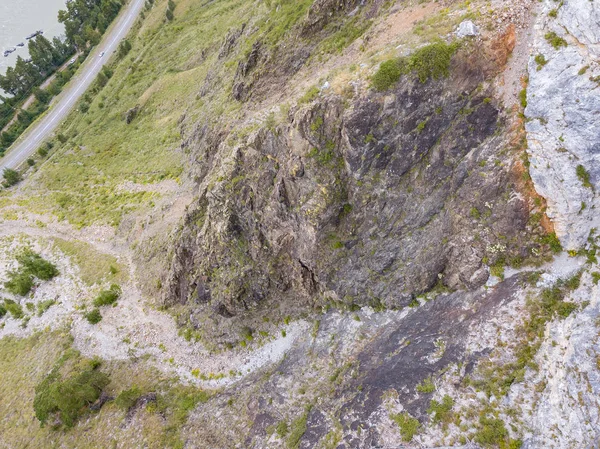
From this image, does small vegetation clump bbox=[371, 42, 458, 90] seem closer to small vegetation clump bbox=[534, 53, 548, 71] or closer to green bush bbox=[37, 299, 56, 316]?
small vegetation clump bbox=[534, 53, 548, 71]

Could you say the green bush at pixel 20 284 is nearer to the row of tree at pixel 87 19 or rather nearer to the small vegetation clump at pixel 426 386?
the small vegetation clump at pixel 426 386

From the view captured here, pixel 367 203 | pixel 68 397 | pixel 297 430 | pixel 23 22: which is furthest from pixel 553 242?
pixel 23 22

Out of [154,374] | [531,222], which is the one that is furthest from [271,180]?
[154,374]

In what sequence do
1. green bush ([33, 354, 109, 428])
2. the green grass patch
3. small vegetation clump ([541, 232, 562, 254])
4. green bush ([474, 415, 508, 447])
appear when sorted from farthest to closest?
the green grass patch < green bush ([33, 354, 109, 428]) < small vegetation clump ([541, 232, 562, 254]) < green bush ([474, 415, 508, 447])

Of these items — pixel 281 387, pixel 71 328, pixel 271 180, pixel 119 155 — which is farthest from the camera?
pixel 119 155

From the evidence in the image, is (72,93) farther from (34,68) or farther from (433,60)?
(433,60)

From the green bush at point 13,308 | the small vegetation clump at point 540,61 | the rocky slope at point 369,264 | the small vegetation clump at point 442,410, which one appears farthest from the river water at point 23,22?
the small vegetation clump at point 442,410

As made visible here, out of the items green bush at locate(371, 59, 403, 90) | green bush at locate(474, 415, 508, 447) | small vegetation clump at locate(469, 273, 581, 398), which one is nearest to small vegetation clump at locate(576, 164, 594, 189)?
small vegetation clump at locate(469, 273, 581, 398)

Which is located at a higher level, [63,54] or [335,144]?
[63,54]

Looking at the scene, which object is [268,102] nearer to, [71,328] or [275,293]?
[275,293]
